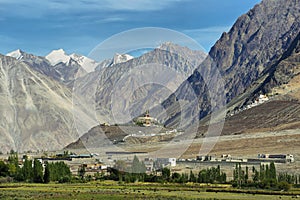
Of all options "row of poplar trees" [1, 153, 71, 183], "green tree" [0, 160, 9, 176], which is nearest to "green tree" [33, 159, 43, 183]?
Result: "row of poplar trees" [1, 153, 71, 183]

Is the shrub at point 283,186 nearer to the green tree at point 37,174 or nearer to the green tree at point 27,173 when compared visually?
the green tree at point 37,174

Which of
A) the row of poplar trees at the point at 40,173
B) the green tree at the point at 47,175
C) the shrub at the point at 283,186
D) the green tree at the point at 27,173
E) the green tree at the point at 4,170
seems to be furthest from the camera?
the green tree at the point at 4,170

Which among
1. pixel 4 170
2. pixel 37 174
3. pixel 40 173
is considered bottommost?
pixel 37 174

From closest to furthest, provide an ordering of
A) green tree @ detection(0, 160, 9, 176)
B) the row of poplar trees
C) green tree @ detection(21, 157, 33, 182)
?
the row of poplar trees < green tree @ detection(21, 157, 33, 182) < green tree @ detection(0, 160, 9, 176)

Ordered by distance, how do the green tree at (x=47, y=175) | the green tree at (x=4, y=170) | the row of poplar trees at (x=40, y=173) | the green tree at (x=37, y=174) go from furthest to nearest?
the green tree at (x=4, y=170), the green tree at (x=37, y=174), the row of poplar trees at (x=40, y=173), the green tree at (x=47, y=175)

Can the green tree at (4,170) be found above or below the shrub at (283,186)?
above

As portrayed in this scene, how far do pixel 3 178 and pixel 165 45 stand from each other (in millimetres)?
74958

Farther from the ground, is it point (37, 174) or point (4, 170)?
point (4, 170)

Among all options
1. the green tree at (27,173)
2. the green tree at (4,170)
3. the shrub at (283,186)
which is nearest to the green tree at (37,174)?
the green tree at (27,173)

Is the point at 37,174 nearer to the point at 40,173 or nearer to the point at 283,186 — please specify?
the point at 40,173

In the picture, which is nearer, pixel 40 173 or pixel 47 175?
pixel 47 175

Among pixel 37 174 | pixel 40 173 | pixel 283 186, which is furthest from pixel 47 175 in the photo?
pixel 283 186

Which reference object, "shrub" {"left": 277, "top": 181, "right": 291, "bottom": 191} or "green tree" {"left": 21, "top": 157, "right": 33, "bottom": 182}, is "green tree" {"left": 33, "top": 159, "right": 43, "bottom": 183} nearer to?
"green tree" {"left": 21, "top": 157, "right": 33, "bottom": 182}

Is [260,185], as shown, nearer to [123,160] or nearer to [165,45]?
[123,160]
